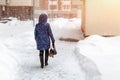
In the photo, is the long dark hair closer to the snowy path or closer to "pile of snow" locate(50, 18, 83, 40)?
the snowy path

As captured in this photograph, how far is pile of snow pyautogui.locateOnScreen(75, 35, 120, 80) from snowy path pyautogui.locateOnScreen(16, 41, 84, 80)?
1.05 feet

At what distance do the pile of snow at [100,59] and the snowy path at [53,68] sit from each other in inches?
12.6

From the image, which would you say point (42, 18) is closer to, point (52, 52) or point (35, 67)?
point (52, 52)

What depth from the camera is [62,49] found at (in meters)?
→ 16.5

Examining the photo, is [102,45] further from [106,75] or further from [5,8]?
[5,8]

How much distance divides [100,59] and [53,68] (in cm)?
156

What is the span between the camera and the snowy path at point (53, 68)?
10031 mm

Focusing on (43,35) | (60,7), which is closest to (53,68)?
(43,35)

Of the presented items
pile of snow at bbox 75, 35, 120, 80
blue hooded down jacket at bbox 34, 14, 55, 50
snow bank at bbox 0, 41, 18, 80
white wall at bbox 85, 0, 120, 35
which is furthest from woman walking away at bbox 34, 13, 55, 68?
white wall at bbox 85, 0, 120, 35

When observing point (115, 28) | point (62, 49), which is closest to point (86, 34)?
point (115, 28)

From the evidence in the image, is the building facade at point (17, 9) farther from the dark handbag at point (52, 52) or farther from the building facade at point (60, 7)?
the dark handbag at point (52, 52)

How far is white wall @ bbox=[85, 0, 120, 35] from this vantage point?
20.3 m

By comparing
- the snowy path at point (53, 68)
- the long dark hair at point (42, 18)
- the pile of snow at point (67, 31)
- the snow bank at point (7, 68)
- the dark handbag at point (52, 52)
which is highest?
the long dark hair at point (42, 18)

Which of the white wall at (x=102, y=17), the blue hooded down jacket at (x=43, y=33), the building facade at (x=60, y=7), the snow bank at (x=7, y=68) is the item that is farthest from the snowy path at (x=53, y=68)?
the building facade at (x=60, y=7)
